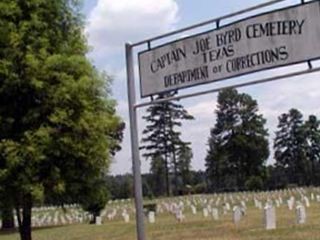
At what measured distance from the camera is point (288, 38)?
243 inches

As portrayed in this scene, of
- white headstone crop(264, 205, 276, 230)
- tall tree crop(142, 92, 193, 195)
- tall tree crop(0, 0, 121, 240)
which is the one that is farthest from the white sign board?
tall tree crop(142, 92, 193, 195)

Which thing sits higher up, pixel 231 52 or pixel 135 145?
pixel 231 52

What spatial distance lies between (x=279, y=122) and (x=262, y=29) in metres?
96.7

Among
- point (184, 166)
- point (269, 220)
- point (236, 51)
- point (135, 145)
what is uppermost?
point (184, 166)

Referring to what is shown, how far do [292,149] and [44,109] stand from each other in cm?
9288

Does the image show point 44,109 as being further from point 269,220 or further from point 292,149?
point 292,149

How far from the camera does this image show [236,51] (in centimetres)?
654

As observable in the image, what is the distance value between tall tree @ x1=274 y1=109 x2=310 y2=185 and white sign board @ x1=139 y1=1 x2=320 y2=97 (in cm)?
8886

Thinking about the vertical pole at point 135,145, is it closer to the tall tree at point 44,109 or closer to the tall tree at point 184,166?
the tall tree at point 44,109

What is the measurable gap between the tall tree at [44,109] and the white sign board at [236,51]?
7.02 feet

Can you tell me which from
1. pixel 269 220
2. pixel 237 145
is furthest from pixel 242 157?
pixel 269 220

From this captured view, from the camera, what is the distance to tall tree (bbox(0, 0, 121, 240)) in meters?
9.02

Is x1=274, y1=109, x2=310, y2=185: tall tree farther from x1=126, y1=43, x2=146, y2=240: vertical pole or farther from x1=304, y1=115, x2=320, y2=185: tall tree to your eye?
x1=126, y1=43, x2=146, y2=240: vertical pole

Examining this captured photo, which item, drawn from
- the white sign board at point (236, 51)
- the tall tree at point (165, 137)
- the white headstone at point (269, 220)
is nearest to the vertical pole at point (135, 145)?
the white sign board at point (236, 51)
